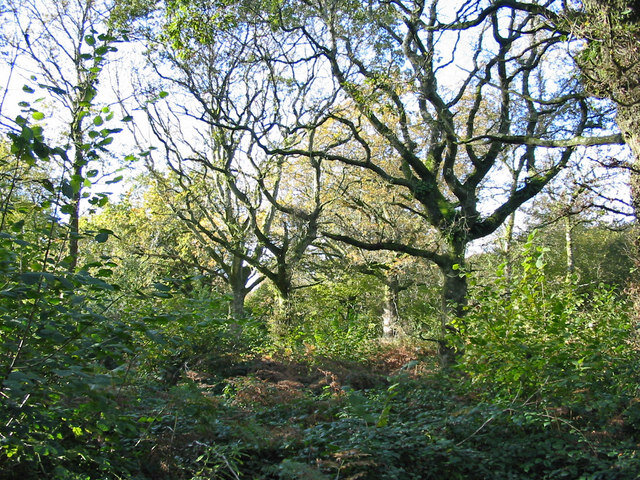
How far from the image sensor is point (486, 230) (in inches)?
432

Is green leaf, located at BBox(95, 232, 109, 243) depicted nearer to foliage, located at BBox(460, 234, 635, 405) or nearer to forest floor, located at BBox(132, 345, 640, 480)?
forest floor, located at BBox(132, 345, 640, 480)

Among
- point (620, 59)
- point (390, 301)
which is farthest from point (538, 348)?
point (390, 301)

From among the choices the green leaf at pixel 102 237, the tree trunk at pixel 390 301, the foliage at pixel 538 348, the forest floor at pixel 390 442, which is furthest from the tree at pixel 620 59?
the tree trunk at pixel 390 301

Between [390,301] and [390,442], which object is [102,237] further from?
[390,301]

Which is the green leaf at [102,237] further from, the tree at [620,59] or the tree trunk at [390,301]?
the tree trunk at [390,301]

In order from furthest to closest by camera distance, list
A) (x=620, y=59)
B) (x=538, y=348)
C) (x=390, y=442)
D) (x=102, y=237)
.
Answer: (x=620, y=59) → (x=538, y=348) → (x=390, y=442) → (x=102, y=237)

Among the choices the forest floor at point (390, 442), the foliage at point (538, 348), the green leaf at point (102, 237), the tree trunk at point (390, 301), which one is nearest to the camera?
the green leaf at point (102, 237)

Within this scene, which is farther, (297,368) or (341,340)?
(341,340)

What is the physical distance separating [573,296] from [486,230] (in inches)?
214

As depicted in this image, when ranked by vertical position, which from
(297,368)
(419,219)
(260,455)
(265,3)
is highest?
(265,3)

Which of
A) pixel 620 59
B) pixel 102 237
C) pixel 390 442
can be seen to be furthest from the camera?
pixel 620 59

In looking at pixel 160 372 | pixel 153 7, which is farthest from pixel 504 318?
pixel 153 7

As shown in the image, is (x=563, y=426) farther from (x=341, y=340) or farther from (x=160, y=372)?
(x=341, y=340)

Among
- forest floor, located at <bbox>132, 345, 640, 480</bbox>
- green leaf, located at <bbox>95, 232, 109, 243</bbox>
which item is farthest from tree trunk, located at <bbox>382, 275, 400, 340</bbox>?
green leaf, located at <bbox>95, 232, 109, 243</bbox>
